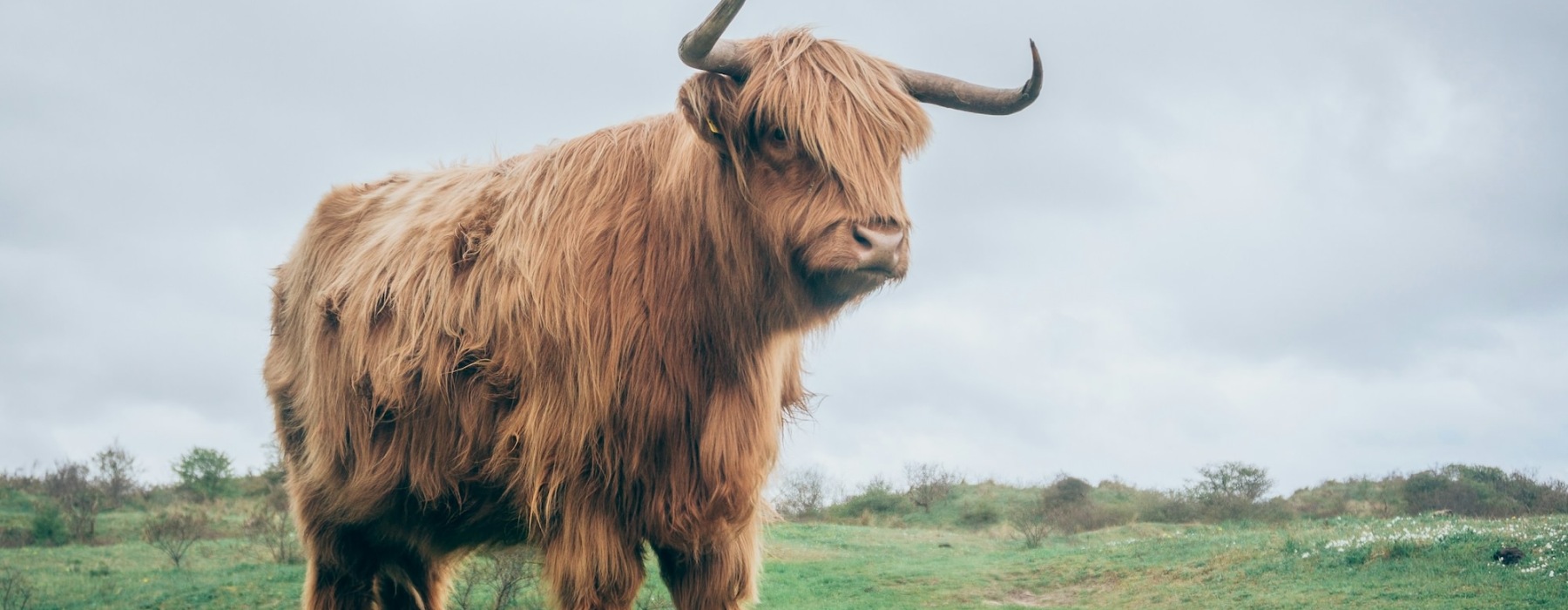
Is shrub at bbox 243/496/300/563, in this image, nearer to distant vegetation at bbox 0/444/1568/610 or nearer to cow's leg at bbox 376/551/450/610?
distant vegetation at bbox 0/444/1568/610

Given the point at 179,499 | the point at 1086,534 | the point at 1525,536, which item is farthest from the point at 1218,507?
the point at 179,499

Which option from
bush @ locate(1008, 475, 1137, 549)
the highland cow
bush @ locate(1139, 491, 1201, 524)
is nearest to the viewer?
the highland cow

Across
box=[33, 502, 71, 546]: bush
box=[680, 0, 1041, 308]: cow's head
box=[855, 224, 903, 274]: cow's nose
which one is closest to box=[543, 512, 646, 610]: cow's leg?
box=[680, 0, 1041, 308]: cow's head

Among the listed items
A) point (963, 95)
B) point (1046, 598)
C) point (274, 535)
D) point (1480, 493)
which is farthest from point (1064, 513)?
point (963, 95)

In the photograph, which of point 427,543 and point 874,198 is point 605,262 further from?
point 427,543

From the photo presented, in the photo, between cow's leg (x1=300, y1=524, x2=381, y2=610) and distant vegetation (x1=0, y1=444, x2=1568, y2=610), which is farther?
distant vegetation (x1=0, y1=444, x2=1568, y2=610)

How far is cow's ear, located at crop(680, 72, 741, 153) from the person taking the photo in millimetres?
3312

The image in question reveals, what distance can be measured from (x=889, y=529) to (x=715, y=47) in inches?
927

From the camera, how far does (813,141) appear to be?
322cm

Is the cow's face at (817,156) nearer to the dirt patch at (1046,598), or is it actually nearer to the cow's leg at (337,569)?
the cow's leg at (337,569)

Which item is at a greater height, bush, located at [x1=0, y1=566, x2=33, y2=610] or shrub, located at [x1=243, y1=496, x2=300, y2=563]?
shrub, located at [x1=243, y1=496, x2=300, y2=563]

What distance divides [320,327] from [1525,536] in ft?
41.3

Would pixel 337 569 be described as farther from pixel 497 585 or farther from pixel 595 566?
pixel 497 585

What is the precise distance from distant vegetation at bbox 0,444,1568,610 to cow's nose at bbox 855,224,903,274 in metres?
1.32
